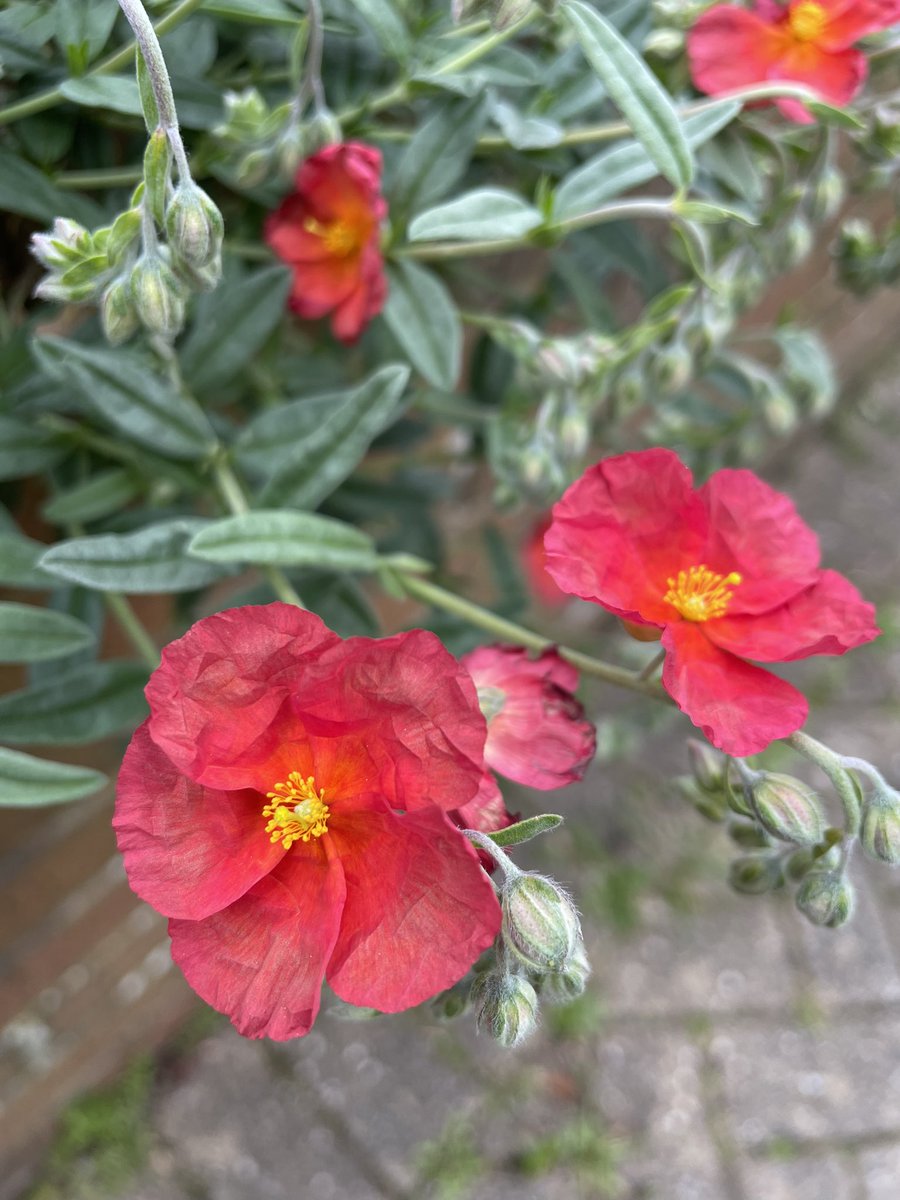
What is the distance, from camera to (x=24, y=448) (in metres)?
0.96

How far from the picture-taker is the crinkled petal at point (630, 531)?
722 millimetres

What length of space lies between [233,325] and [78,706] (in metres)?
0.37

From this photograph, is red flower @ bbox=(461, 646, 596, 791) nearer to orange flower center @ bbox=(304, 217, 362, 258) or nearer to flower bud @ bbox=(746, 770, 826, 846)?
flower bud @ bbox=(746, 770, 826, 846)

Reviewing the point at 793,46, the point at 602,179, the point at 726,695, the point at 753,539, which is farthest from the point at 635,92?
the point at 726,695

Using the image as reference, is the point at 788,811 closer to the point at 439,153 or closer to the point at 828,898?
the point at 828,898

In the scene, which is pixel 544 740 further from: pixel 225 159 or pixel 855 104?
pixel 855 104

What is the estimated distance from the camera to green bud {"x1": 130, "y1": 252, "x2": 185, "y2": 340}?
2.35ft

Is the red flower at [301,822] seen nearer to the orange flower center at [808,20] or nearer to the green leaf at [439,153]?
the green leaf at [439,153]

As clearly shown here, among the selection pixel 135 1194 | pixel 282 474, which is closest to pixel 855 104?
pixel 282 474

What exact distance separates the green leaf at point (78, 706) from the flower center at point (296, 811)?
30cm

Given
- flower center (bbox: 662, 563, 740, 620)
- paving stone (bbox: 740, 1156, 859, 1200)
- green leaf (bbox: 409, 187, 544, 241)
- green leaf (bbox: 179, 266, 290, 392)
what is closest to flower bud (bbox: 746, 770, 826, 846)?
flower center (bbox: 662, 563, 740, 620)

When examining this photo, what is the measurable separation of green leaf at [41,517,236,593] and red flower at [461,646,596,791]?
0.80 ft

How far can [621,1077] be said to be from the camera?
187 centimetres

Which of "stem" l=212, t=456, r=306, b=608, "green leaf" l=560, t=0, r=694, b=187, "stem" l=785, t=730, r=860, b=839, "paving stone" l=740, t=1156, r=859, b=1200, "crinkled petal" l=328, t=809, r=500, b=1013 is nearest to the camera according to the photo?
"crinkled petal" l=328, t=809, r=500, b=1013
